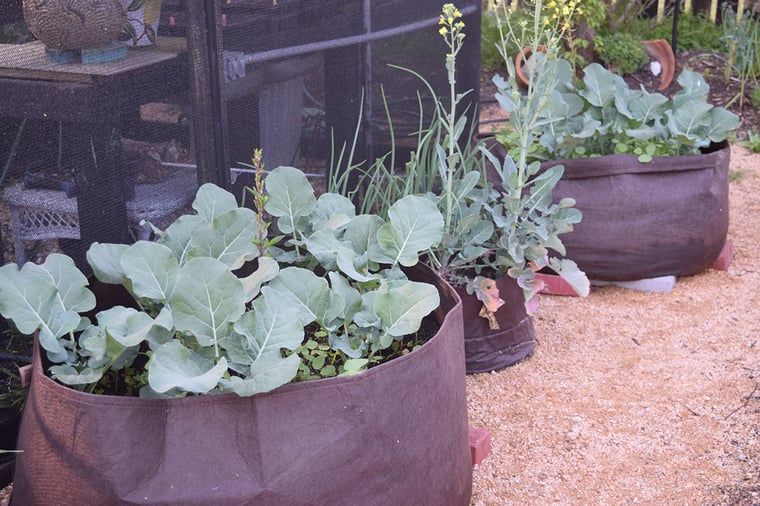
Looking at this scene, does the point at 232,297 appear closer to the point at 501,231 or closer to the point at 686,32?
the point at 501,231

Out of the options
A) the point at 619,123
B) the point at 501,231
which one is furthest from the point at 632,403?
the point at 619,123

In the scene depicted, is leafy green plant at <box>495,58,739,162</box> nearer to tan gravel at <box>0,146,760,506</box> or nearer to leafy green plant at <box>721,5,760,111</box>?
tan gravel at <box>0,146,760,506</box>

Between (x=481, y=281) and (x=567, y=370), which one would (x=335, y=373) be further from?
(x=567, y=370)

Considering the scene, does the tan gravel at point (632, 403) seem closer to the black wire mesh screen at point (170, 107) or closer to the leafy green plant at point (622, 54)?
the black wire mesh screen at point (170, 107)

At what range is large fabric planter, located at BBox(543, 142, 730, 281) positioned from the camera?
2809 millimetres

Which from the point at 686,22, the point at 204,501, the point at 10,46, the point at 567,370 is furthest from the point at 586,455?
the point at 686,22

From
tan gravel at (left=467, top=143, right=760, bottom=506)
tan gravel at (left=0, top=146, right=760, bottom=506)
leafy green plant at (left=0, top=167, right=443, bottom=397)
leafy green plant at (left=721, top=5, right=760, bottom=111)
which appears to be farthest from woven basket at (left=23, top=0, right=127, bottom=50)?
leafy green plant at (left=721, top=5, right=760, bottom=111)

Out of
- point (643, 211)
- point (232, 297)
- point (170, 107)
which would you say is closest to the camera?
point (232, 297)

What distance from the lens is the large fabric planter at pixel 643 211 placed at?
9.21ft

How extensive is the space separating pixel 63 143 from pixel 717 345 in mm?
1969

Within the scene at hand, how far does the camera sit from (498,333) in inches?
95.7

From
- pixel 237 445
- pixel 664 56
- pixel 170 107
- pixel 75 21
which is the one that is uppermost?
pixel 75 21

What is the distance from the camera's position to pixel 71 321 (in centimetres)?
149

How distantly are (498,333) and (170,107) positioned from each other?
1098 millimetres
